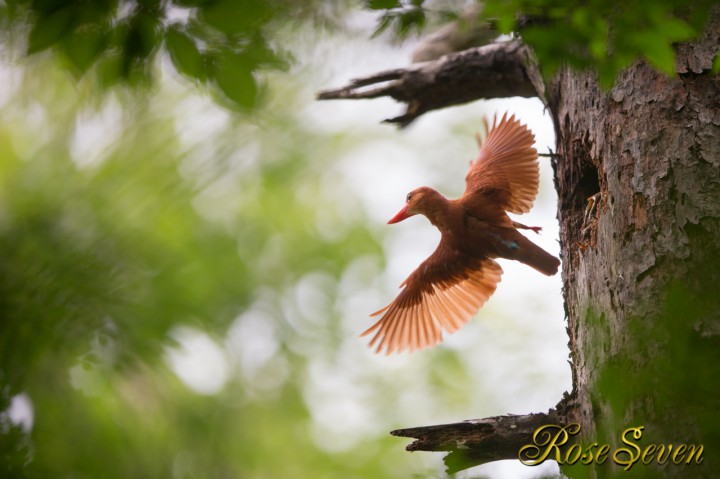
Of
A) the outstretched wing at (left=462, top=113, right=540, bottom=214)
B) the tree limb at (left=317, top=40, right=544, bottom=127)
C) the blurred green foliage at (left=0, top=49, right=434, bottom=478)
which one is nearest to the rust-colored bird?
the outstretched wing at (left=462, top=113, right=540, bottom=214)

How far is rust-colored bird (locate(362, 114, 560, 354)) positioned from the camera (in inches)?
129

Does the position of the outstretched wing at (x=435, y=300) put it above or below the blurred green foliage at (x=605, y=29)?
above

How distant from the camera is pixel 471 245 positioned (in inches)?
132

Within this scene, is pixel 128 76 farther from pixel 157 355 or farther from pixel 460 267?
pixel 460 267

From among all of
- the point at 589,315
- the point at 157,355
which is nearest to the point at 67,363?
the point at 157,355

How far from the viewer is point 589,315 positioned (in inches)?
80.7

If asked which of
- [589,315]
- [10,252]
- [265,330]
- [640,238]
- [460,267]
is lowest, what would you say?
[589,315]

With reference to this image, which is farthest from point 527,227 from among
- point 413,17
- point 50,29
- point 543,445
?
point 50,29

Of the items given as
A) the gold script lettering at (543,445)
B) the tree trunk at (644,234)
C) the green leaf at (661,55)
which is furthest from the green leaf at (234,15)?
the gold script lettering at (543,445)

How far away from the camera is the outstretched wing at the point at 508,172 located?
329 cm

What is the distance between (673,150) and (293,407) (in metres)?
5.96

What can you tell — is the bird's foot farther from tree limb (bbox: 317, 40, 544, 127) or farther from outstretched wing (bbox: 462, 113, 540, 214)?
tree limb (bbox: 317, 40, 544, 127)

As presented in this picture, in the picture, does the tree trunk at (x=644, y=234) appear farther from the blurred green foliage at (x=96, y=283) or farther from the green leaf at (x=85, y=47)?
the green leaf at (x=85, y=47)

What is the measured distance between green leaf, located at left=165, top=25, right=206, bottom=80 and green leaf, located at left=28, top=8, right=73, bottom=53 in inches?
7.8
